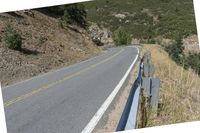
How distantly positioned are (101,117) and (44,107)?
2.09 meters

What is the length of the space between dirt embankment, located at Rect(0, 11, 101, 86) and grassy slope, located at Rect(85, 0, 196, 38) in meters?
76.0

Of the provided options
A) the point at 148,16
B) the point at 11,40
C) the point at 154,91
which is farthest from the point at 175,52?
the point at 148,16

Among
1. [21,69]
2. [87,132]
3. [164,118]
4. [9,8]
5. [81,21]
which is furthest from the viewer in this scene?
[81,21]

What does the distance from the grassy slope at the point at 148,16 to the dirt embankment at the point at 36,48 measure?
249 ft

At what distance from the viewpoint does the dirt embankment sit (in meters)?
23.3

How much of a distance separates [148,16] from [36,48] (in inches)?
4894

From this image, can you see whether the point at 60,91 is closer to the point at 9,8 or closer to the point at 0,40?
the point at 0,40

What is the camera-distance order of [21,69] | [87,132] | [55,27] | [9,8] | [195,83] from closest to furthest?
[87,132], [195,83], [21,69], [9,8], [55,27]

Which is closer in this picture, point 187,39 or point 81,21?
point 81,21

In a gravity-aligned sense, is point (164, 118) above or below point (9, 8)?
below

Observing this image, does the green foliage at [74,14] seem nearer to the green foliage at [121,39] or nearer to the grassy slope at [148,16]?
the green foliage at [121,39]

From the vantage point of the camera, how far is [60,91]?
1415 centimetres

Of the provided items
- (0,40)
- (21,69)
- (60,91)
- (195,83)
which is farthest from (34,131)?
(0,40)

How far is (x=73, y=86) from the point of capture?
1535cm
